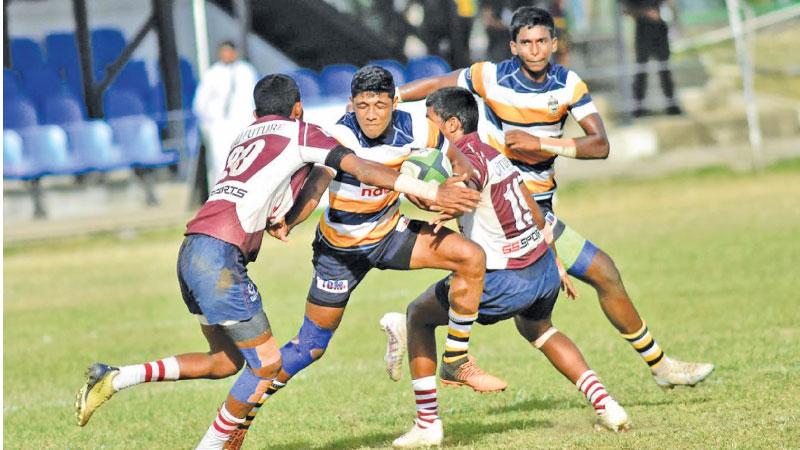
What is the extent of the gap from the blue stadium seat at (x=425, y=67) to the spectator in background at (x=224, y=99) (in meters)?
2.97

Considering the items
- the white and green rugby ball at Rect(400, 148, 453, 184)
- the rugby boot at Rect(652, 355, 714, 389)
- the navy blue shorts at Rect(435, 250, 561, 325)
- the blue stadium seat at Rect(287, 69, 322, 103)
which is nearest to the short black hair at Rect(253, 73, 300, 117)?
the white and green rugby ball at Rect(400, 148, 453, 184)

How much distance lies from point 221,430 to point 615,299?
2516 mm

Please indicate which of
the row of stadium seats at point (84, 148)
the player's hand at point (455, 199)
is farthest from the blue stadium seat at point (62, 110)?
the player's hand at point (455, 199)

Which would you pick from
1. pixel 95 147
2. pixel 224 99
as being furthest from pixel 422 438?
pixel 95 147

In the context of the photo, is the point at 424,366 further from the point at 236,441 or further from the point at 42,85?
the point at 42,85

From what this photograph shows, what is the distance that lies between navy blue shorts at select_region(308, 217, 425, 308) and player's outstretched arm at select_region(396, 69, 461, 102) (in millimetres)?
1056

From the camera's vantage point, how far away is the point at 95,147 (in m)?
20.2

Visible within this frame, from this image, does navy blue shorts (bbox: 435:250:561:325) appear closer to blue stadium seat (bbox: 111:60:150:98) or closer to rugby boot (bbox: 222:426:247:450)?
rugby boot (bbox: 222:426:247:450)

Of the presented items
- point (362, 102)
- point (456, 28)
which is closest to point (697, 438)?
point (362, 102)

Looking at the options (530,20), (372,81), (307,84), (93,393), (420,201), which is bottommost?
(93,393)

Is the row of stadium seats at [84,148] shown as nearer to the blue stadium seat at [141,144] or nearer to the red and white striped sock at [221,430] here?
the blue stadium seat at [141,144]

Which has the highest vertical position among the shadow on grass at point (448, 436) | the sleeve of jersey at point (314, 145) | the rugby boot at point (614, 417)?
the sleeve of jersey at point (314, 145)

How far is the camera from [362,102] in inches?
270

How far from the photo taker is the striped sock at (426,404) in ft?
23.6
